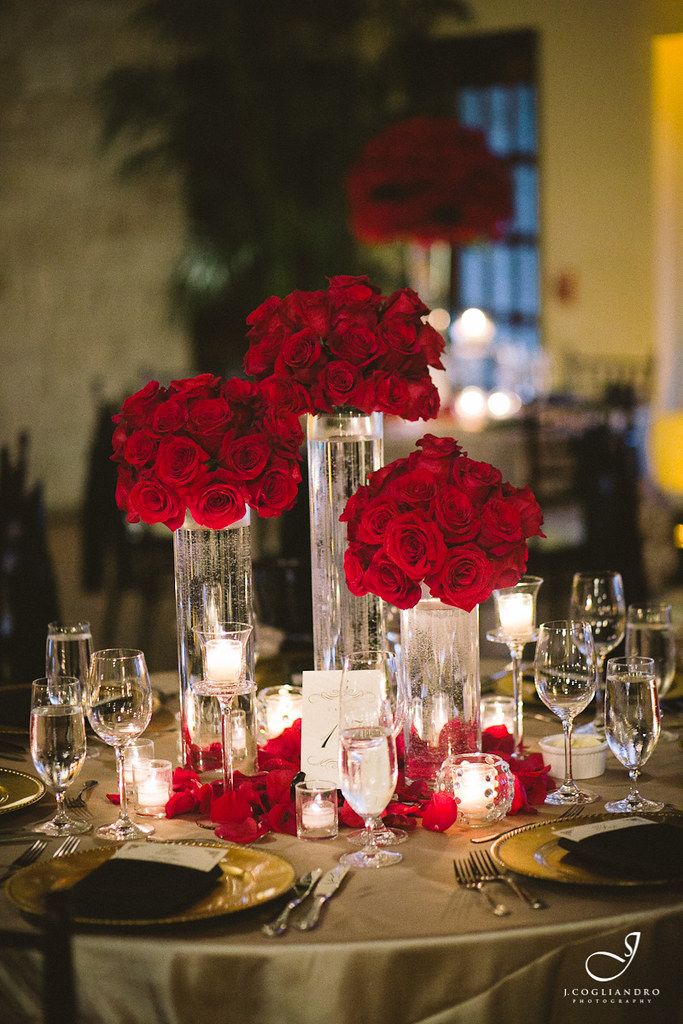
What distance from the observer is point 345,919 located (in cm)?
140

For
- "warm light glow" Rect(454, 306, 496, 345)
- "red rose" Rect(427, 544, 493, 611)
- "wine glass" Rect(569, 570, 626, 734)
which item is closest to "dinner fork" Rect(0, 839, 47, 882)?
"red rose" Rect(427, 544, 493, 611)

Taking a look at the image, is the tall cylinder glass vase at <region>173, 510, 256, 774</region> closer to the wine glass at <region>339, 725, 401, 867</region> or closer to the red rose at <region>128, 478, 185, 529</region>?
the red rose at <region>128, 478, 185, 529</region>

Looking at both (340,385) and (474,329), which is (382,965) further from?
(474,329)

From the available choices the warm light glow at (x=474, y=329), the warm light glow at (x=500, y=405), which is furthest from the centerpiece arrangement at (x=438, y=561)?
the warm light glow at (x=474, y=329)

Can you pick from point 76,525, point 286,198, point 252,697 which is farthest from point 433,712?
point 286,198

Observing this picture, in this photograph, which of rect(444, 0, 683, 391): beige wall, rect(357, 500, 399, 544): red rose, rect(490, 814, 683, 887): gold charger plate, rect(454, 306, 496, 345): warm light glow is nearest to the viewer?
rect(490, 814, 683, 887): gold charger plate

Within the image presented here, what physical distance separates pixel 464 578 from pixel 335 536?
29cm

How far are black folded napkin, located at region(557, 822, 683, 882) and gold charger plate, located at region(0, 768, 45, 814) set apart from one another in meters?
0.71

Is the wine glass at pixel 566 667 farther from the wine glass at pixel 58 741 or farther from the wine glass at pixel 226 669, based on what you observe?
the wine glass at pixel 58 741

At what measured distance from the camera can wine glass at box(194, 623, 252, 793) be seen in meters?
1.79

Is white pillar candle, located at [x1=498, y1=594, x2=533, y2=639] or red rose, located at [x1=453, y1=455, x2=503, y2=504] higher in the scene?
red rose, located at [x1=453, y1=455, x2=503, y2=504]

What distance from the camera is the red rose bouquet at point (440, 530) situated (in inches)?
68.1

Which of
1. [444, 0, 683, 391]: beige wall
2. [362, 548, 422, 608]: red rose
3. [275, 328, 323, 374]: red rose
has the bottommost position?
[362, 548, 422, 608]: red rose

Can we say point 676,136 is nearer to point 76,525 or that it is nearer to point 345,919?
point 76,525
